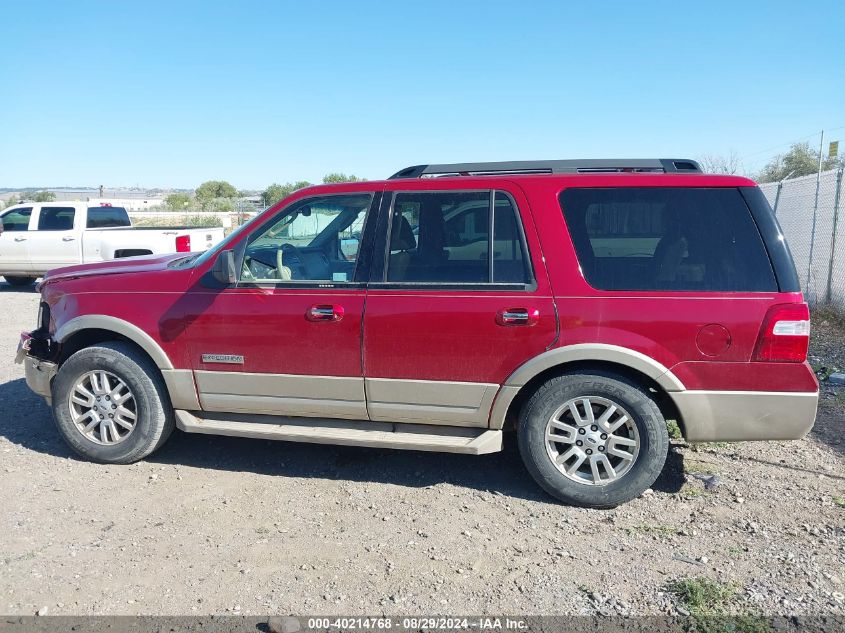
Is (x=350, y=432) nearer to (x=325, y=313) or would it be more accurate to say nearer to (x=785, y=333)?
(x=325, y=313)

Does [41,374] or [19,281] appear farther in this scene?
[19,281]

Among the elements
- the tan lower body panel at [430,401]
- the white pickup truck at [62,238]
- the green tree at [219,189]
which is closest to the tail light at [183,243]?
the white pickup truck at [62,238]

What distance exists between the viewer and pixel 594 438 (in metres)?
4.19

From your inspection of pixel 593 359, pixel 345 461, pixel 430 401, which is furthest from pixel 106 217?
pixel 593 359

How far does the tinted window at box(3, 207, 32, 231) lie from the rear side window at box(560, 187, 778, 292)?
45.8ft

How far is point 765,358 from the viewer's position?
154 inches

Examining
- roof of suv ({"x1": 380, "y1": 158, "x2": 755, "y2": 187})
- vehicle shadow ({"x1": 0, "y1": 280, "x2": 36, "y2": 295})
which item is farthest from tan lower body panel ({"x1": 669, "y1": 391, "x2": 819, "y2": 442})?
vehicle shadow ({"x1": 0, "y1": 280, "x2": 36, "y2": 295})

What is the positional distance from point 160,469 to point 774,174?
26.2 m

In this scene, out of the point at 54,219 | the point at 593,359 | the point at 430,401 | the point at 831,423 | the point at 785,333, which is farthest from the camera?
the point at 54,219

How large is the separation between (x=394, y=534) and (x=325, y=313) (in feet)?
4.50

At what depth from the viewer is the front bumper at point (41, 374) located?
196 inches

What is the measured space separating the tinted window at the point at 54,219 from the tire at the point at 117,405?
11.2 m

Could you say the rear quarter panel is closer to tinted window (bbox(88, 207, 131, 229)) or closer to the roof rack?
the roof rack

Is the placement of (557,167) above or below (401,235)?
above
